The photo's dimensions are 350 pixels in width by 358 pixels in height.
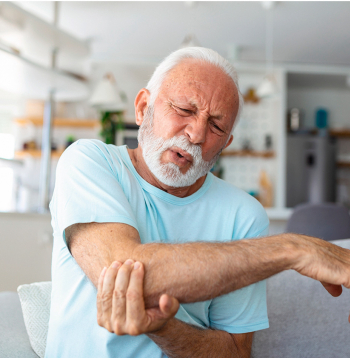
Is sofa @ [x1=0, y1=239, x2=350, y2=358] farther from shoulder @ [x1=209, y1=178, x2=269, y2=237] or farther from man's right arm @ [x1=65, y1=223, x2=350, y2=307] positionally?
man's right arm @ [x1=65, y1=223, x2=350, y2=307]

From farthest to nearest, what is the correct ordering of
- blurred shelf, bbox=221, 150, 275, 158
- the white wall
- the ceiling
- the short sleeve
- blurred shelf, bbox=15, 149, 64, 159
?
blurred shelf, bbox=15, 149, 64, 159
blurred shelf, bbox=221, 150, 275, 158
the ceiling
the white wall
the short sleeve

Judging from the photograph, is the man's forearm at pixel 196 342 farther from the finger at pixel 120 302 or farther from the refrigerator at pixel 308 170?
the refrigerator at pixel 308 170

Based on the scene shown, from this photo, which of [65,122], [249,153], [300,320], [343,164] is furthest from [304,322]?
[343,164]

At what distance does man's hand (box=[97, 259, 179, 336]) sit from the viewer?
24.7 inches

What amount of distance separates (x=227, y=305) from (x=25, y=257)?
5.62 feet

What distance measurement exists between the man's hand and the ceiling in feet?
12.0

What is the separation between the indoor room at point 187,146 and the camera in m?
0.87

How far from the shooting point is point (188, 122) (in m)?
0.98

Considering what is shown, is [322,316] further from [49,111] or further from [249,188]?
[249,188]

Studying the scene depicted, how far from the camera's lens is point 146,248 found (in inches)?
27.3

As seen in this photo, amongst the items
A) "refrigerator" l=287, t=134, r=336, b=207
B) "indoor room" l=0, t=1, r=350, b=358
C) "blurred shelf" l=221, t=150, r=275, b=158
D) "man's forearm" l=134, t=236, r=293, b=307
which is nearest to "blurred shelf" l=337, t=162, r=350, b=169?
"indoor room" l=0, t=1, r=350, b=358

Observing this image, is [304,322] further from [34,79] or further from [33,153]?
[33,153]

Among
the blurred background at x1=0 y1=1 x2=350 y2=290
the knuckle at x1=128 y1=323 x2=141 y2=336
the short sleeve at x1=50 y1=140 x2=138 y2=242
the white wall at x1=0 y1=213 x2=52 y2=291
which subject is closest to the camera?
the knuckle at x1=128 y1=323 x2=141 y2=336

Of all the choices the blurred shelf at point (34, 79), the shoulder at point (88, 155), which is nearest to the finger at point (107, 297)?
the shoulder at point (88, 155)
